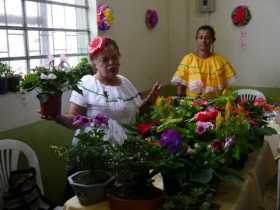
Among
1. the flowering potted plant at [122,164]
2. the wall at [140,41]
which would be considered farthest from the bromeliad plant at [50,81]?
the wall at [140,41]

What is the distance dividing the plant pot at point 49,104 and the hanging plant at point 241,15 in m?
2.93

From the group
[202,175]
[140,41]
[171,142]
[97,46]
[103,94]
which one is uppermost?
[140,41]

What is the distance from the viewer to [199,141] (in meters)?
1.37

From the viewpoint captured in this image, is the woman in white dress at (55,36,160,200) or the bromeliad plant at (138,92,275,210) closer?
the bromeliad plant at (138,92,275,210)

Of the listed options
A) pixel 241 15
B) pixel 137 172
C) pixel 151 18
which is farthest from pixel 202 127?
pixel 241 15

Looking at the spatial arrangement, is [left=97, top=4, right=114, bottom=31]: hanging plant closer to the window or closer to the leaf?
the window

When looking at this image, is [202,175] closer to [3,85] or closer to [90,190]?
[90,190]

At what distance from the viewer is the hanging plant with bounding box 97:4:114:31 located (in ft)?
9.53

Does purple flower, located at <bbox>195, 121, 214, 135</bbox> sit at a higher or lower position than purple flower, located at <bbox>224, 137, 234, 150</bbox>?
higher

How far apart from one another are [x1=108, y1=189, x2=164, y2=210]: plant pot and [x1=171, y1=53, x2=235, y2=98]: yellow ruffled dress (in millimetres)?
2255

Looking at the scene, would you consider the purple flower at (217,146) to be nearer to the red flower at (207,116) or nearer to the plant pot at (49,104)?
the red flower at (207,116)

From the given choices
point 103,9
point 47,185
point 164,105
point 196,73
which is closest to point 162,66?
point 196,73

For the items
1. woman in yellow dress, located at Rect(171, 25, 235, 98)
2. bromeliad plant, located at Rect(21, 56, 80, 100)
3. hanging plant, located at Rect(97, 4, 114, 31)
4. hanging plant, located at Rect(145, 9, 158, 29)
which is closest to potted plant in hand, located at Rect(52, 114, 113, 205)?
bromeliad plant, located at Rect(21, 56, 80, 100)

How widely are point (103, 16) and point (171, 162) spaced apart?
200cm
